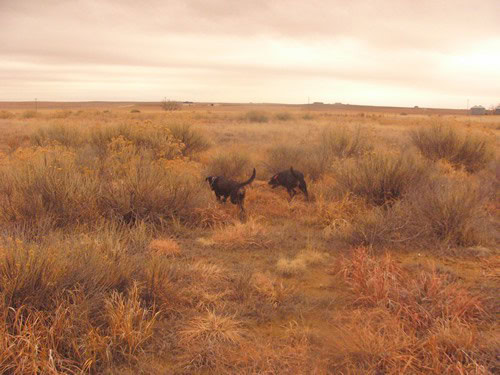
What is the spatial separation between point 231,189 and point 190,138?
666 cm

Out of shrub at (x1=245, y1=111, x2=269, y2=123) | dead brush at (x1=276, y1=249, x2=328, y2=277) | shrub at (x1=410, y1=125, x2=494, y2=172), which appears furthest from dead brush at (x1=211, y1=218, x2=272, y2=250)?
shrub at (x1=245, y1=111, x2=269, y2=123)

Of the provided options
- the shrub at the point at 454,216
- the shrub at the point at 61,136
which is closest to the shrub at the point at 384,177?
the shrub at the point at 454,216

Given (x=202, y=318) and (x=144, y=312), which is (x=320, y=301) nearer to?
(x=202, y=318)

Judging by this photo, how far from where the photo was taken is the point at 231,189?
23.1 feet

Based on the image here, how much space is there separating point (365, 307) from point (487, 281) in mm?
1695

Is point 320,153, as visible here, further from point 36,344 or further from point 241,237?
point 36,344

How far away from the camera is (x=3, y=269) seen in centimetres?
306

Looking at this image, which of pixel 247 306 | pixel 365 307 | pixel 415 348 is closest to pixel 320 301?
pixel 365 307

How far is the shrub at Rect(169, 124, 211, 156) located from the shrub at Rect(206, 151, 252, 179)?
3.06 meters

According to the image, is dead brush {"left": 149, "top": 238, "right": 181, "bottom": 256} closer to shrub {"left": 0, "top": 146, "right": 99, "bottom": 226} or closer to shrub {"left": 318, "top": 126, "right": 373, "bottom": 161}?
shrub {"left": 0, "top": 146, "right": 99, "bottom": 226}

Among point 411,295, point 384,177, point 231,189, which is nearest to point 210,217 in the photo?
point 231,189

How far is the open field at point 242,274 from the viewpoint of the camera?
296 centimetres

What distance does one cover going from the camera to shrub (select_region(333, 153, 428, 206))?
7160 millimetres

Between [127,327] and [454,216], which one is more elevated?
[454,216]
